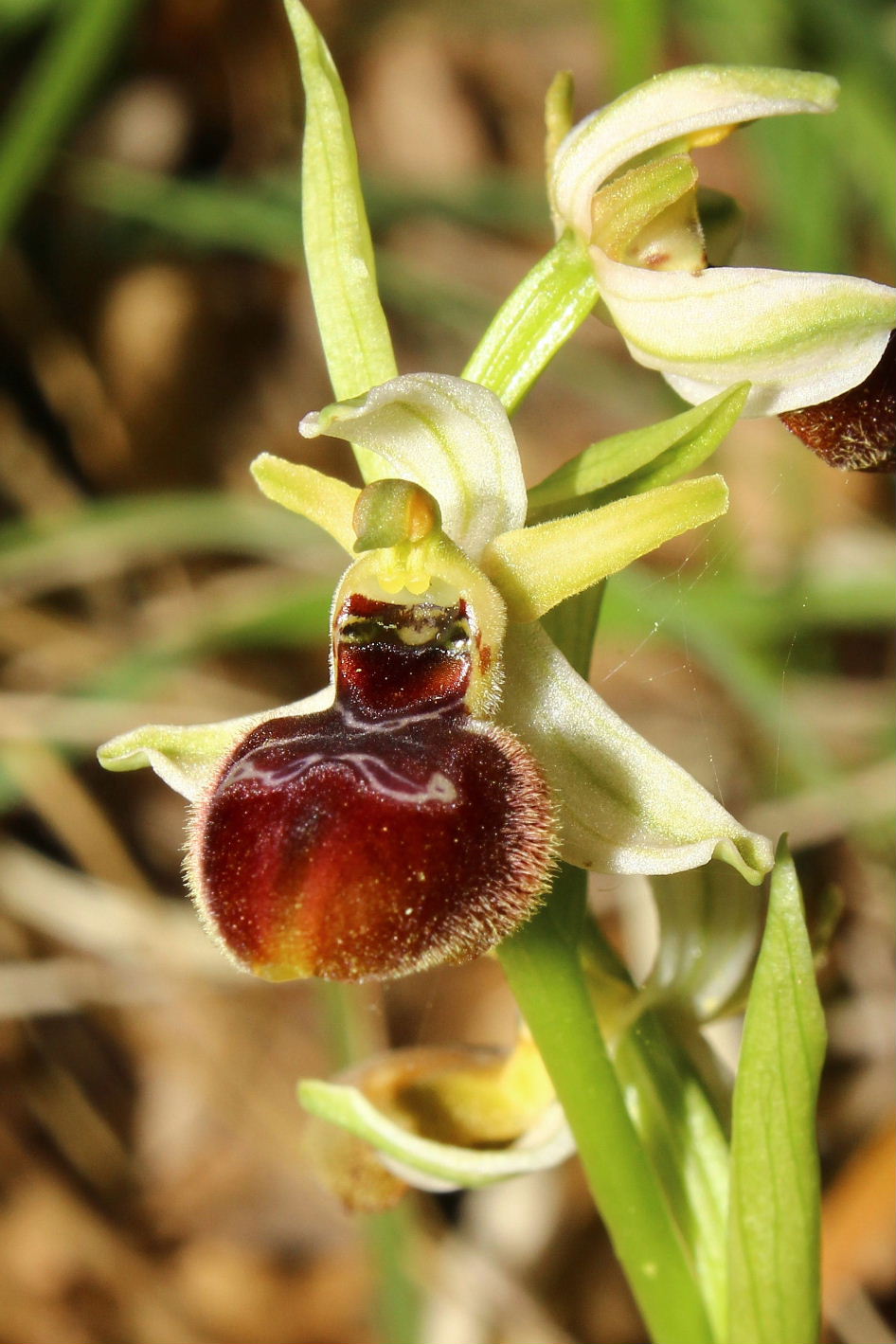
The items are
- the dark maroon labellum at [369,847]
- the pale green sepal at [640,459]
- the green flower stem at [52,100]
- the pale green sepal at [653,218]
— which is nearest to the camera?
the dark maroon labellum at [369,847]

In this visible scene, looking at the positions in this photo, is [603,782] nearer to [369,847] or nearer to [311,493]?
[369,847]

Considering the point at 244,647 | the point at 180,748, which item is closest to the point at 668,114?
the point at 180,748

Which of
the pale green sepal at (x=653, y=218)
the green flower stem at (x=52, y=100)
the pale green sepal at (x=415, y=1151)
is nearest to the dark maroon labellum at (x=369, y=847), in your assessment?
the pale green sepal at (x=415, y=1151)

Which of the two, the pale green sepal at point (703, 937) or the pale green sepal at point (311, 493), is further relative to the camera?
the pale green sepal at point (703, 937)

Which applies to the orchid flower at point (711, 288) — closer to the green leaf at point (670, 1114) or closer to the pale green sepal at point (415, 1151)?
the green leaf at point (670, 1114)

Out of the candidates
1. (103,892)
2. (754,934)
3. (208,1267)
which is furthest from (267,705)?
(754,934)

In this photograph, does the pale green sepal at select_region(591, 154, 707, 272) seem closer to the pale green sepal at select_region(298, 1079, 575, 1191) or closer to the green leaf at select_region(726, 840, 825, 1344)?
the green leaf at select_region(726, 840, 825, 1344)
